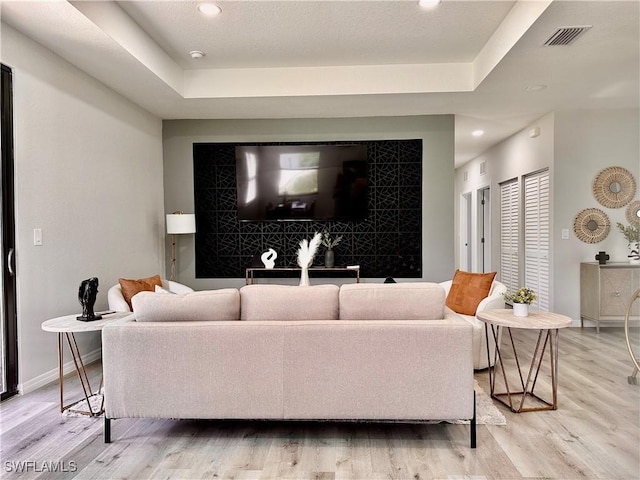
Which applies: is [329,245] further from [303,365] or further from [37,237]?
[303,365]

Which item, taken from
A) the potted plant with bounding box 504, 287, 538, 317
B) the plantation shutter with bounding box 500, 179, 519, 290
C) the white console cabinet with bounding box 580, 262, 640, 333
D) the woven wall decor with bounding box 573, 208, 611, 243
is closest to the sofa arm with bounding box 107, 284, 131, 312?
the potted plant with bounding box 504, 287, 538, 317

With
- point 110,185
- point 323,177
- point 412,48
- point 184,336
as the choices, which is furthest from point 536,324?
point 110,185

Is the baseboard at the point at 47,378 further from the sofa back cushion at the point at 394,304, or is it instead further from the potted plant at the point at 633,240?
the potted plant at the point at 633,240

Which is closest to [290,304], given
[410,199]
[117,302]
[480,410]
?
[480,410]

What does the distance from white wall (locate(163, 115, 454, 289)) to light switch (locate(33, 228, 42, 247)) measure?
2275mm

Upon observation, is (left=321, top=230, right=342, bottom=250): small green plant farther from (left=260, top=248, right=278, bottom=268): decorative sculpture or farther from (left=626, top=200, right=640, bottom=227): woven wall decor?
(left=626, top=200, right=640, bottom=227): woven wall decor

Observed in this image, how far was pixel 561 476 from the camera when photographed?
1934mm

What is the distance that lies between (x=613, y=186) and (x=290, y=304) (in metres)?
4.59

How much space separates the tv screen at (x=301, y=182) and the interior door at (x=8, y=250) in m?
2.66

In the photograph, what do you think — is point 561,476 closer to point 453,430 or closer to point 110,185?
point 453,430

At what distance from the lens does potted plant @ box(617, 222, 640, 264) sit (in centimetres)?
481

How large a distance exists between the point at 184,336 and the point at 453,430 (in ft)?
4.96

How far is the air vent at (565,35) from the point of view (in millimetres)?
3021

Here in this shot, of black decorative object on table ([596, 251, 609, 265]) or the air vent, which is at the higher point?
the air vent
